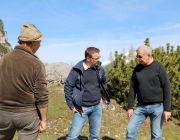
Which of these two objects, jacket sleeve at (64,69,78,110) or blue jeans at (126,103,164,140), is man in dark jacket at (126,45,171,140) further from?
jacket sleeve at (64,69,78,110)

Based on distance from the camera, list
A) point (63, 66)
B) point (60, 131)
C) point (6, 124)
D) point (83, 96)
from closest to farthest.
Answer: point (6, 124), point (83, 96), point (60, 131), point (63, 66)

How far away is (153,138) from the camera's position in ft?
20.1

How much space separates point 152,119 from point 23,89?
3.43 m

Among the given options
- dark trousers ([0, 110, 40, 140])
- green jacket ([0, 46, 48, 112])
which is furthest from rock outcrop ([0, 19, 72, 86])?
green jacket ([0, 46, 48, 112])

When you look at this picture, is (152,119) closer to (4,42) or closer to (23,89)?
(23,89)

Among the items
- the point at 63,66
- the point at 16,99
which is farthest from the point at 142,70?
the point at 63,66

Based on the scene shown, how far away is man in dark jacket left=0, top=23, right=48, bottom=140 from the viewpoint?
3920mm

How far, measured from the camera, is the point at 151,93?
5.95 metres

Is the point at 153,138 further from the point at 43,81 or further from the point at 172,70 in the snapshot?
the point at 172,70

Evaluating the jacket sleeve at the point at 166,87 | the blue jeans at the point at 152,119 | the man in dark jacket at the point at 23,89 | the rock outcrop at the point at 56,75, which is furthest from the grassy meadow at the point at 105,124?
the man in dark jacket at the point at 23,89

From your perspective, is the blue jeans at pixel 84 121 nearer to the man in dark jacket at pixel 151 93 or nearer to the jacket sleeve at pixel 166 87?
the man in dark jacket at pixel 151 93

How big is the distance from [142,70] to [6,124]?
135 inches

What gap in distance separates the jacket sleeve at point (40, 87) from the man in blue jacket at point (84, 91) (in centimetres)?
168

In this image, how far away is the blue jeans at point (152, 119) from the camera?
5977 mm
